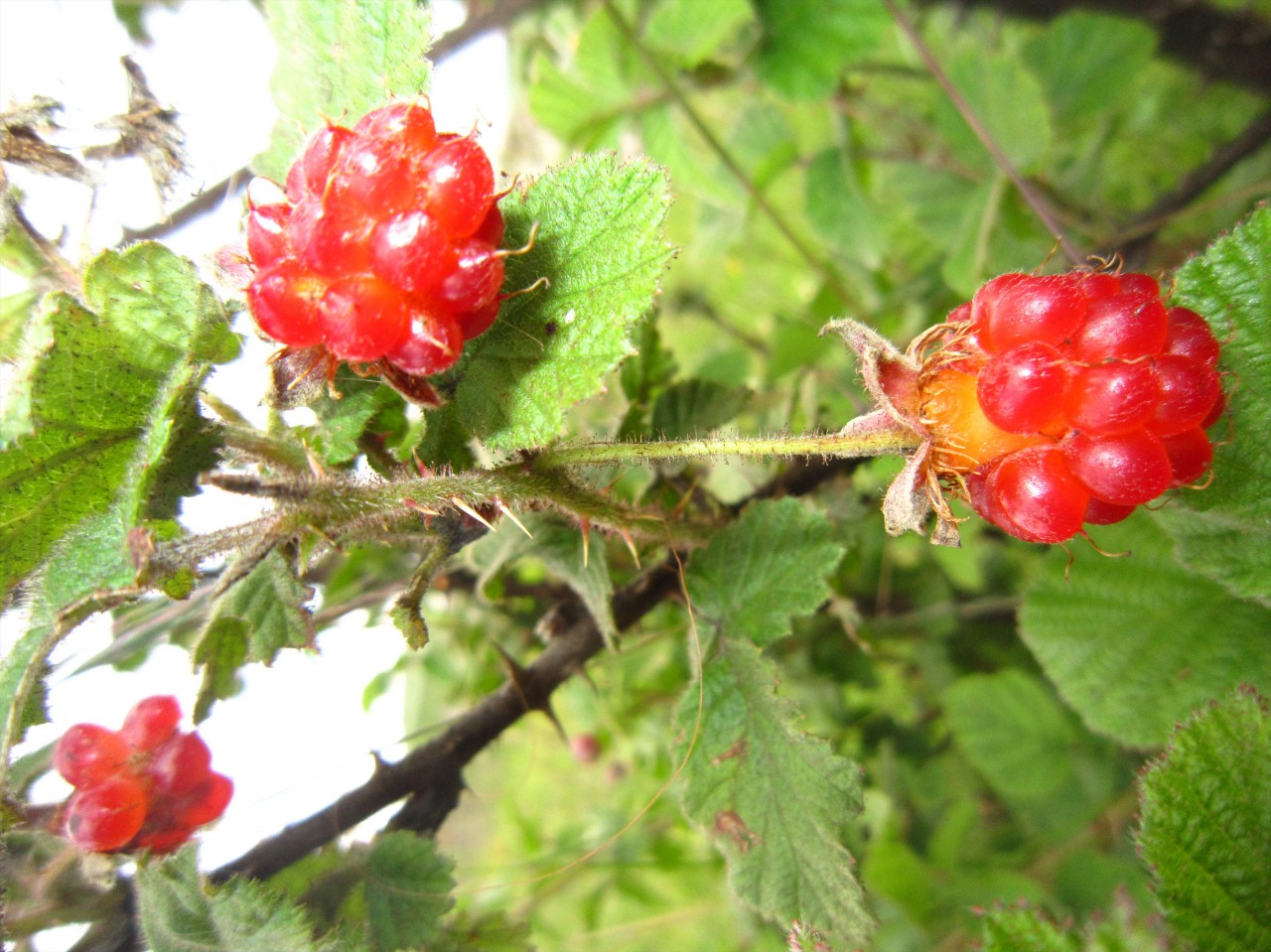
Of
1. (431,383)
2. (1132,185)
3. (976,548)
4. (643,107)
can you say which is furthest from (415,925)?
(1132,185)

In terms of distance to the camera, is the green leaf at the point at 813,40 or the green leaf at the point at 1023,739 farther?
the green leaf at the point at 1023,739

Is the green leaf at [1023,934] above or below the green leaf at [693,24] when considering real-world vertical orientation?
below

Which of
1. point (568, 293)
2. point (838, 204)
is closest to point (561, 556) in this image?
point (568, 293)

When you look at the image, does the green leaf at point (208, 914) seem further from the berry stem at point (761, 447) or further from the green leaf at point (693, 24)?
the green leaf at point (693, 24)

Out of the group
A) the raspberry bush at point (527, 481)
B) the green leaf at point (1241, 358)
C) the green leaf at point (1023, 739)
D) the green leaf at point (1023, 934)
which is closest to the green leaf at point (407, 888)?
the raspberry bush at point (527, 481)

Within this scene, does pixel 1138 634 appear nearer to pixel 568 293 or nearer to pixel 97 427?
pixel 568 293

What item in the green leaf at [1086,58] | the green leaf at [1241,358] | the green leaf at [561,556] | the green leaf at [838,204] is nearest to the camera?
the green leaf at [1241,358]

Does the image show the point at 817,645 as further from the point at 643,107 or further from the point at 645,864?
the point at 643,107
